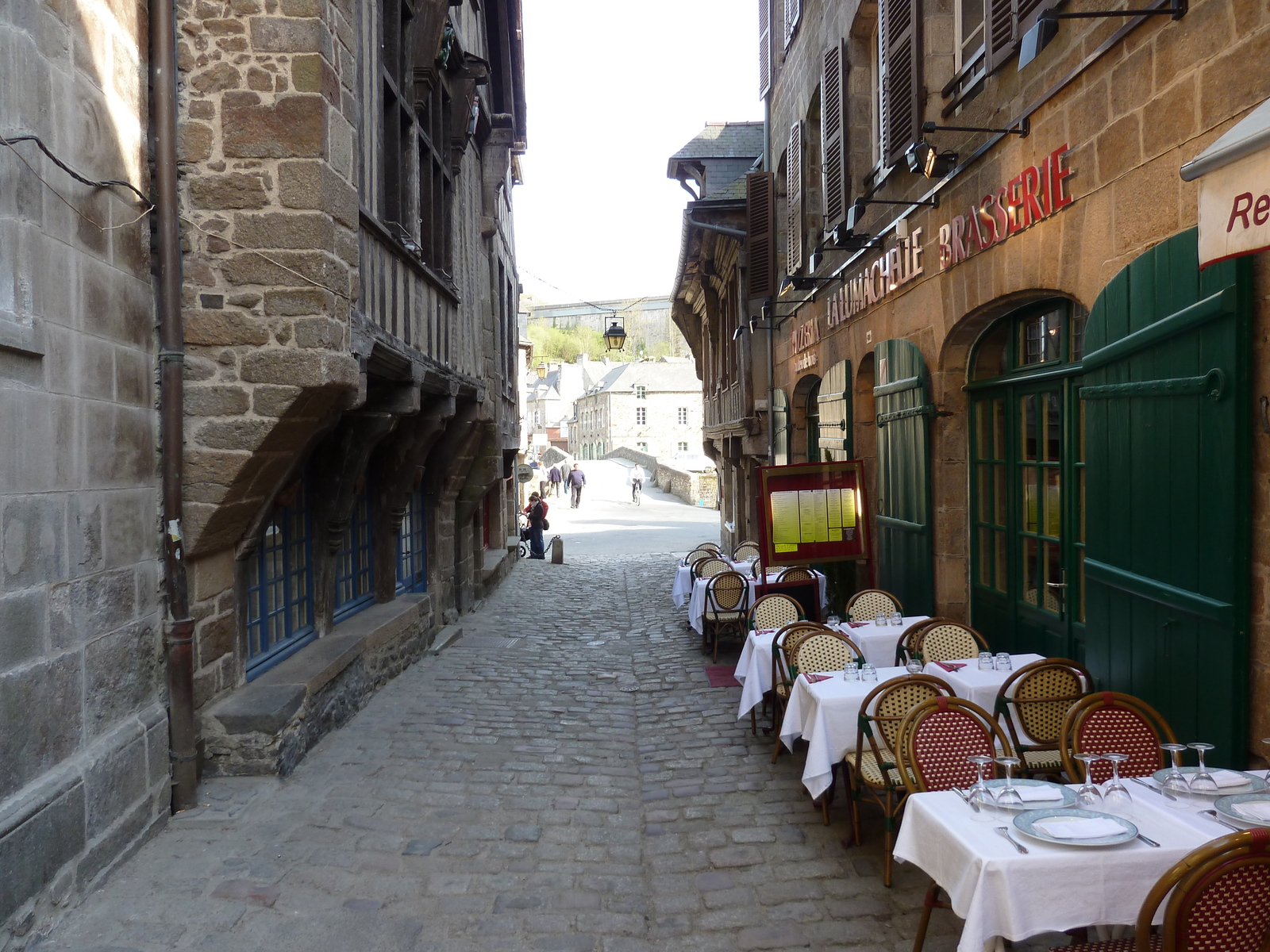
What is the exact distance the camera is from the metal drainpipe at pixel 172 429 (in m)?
4.63

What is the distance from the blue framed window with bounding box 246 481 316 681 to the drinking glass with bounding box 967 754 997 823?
4.18 meters

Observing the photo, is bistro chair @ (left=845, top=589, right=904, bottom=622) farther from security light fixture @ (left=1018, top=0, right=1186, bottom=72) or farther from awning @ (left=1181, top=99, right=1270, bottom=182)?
awning @ (left=1181, top=99, right=1270, bottom=182)

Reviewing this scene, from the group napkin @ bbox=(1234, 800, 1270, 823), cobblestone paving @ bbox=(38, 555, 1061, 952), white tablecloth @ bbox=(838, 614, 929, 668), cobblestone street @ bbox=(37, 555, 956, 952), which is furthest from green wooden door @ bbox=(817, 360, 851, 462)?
napkin @ bbox=(1234, 800, 1270, 823)

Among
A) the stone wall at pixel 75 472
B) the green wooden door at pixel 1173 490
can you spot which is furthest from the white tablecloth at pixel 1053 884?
the stone wall at pixel 75 472

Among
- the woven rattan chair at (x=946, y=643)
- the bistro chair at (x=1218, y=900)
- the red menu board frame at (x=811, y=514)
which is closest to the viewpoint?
the bistro chair at (x=1218, y=900)

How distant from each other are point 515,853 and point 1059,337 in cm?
424

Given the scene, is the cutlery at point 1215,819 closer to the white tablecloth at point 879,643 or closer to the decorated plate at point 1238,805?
the decorated plate at point 1238,805

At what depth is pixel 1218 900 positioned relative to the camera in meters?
2.35

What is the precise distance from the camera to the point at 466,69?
9.27 metres

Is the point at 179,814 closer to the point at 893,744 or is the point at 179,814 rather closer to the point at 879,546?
the point at 893,744

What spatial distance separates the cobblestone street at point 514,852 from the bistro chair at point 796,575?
2.13m

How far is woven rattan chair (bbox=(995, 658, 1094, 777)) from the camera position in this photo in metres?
4.45

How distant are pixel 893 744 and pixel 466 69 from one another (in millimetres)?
7747

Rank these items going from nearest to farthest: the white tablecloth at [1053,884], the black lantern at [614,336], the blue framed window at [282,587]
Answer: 1. the white tablecloth at [1053,884]
2. the blue framed window at [282,587]
3. the black lantern at [614,336]
